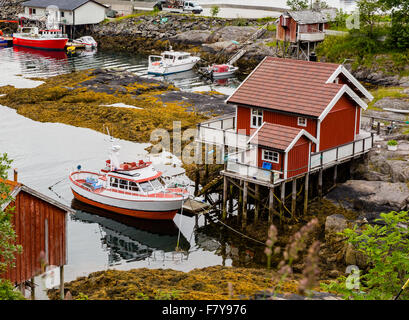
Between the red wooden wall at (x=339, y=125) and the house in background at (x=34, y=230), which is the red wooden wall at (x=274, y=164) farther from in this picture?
the house in background at (x=34, y=230)

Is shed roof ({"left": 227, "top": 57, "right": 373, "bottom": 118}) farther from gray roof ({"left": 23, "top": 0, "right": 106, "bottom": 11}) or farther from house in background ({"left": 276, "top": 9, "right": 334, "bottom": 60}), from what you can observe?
gray roof ({"left": 23, "top": 0, "right": 106, "bottom": 11})

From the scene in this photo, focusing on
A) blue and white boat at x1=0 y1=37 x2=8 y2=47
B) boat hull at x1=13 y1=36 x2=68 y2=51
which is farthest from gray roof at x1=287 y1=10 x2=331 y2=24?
blue and white boat at x1=0 y1=37 x2=8 y2=47

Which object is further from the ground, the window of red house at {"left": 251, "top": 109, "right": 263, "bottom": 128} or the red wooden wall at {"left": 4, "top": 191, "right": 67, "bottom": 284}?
the window of red house at {"left": 251, "top": 109, "right": 263, "bottom": 128}

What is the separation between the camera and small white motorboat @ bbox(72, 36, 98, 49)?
95.2 metres

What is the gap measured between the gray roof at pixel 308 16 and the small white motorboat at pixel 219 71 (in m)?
11.8

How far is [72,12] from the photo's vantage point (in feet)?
332

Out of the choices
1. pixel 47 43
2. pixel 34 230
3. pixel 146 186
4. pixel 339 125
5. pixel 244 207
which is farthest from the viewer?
pixel 47 43

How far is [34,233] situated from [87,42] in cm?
7732

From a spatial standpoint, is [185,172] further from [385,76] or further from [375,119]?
[385,76]

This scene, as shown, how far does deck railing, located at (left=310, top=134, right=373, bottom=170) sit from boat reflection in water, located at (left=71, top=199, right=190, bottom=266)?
812 cm

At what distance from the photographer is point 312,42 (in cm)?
6869

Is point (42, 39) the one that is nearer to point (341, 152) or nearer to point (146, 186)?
point (146, 186)

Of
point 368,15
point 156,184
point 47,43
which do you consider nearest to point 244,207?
point 156,184

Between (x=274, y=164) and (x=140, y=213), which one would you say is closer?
(x=274, y=164)
